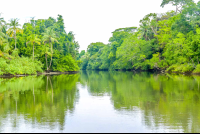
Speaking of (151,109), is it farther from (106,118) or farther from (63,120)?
(63,120)

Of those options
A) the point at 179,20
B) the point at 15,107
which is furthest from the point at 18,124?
the point at 179,20

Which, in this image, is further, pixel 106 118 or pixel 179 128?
pixel 106 118

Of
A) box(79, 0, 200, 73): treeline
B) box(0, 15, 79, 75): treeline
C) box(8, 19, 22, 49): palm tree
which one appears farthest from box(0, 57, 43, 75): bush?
box(79, 0, 200, 73): treeline

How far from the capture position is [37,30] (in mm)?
63344

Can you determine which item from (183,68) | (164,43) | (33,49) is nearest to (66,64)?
(33,49)

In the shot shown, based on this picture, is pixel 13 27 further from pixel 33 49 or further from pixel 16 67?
pixel 16 67

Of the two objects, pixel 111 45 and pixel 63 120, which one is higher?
pixel 111 45

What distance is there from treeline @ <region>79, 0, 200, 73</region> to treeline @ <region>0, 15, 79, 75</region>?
16.2 m

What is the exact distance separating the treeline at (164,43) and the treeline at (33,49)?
1625 cm

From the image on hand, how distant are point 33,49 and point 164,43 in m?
31.7

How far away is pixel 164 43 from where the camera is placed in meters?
57.3

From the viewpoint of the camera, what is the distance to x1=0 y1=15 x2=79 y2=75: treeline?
136 ft

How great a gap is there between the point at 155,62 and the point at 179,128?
51.6 m

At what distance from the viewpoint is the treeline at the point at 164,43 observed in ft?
140
